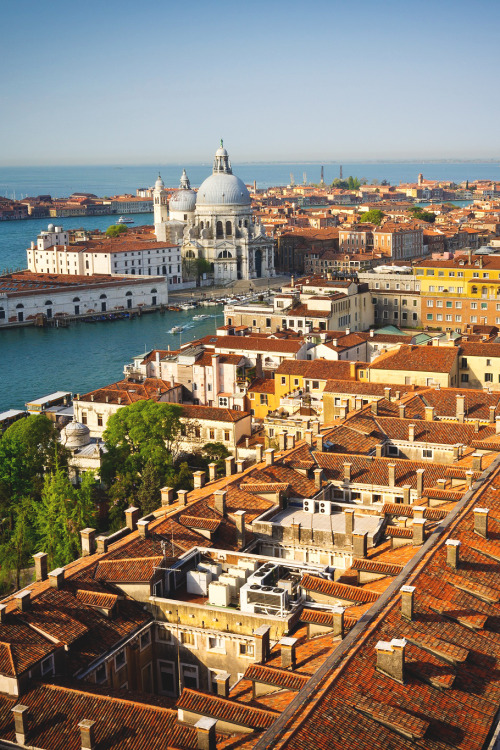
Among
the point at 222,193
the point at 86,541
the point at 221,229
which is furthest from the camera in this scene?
the point at 222,193

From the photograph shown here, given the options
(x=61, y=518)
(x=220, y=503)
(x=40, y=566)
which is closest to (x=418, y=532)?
(x=220, y=503)

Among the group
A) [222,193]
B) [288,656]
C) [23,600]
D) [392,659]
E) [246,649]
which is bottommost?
[246,649]

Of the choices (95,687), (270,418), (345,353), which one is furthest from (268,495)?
(345,353)

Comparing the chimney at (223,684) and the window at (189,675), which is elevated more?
the chimney at (223,684)

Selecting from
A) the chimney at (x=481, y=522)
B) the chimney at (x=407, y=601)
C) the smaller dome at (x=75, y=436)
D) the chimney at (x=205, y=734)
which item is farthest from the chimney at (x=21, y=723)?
the smaller dome at (x=75, y=436)

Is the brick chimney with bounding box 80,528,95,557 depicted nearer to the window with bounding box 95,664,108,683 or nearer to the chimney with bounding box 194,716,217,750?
the window with bounding box 95,664,108,683

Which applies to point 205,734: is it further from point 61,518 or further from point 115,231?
point 115,231

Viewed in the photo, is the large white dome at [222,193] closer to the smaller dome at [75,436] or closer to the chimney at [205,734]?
the smaller dome at [75,436]

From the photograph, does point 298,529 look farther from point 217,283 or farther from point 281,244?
point 281,244
